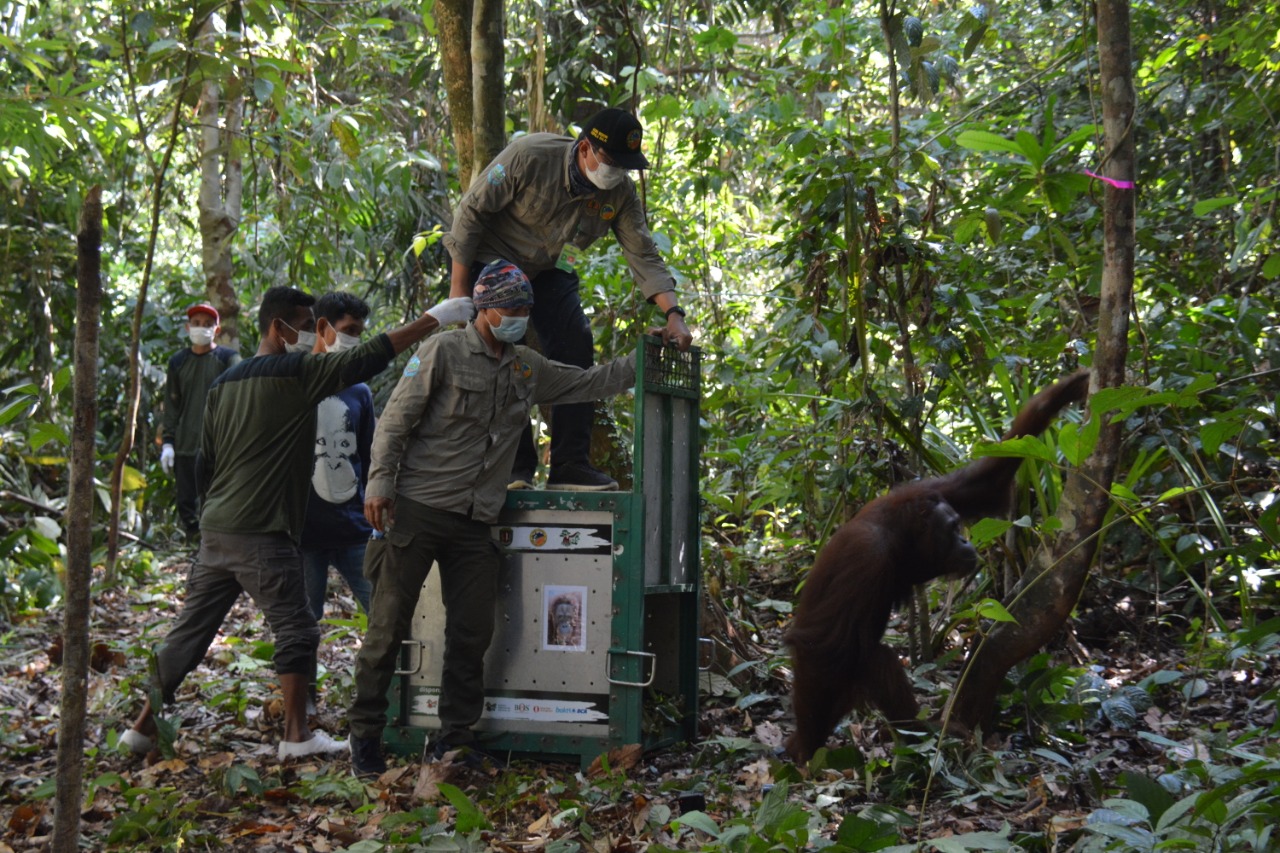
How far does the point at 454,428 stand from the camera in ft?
13.1

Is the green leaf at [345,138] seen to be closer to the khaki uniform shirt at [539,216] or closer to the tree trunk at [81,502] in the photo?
the khaki uniform shirt at [539,216]

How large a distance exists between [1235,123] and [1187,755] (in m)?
3.85

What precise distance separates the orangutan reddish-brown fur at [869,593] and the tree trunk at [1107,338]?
396mm

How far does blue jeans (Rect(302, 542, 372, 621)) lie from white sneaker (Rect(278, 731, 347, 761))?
0.76 m

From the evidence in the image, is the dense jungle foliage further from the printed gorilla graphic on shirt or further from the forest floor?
the printed gorilla graphic on shirt

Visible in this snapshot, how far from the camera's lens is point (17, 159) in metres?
6.88

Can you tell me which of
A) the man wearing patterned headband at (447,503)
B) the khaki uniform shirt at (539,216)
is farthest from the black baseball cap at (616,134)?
the man wearing patterned headband at (447,503)

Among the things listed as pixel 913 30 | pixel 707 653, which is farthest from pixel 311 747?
pixel 913 30

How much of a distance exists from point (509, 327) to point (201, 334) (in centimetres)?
313

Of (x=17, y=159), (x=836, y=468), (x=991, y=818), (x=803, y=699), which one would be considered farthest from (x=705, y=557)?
(x=17, y=159)

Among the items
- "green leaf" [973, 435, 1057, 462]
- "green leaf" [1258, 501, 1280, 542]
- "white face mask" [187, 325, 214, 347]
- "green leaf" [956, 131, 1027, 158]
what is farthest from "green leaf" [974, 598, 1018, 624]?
"white face mask" [187, 325, 214, 347]

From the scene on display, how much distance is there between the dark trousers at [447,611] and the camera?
3.91 meters

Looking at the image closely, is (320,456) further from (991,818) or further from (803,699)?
(991,818)

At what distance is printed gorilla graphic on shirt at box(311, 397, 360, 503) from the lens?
15.8 feet
